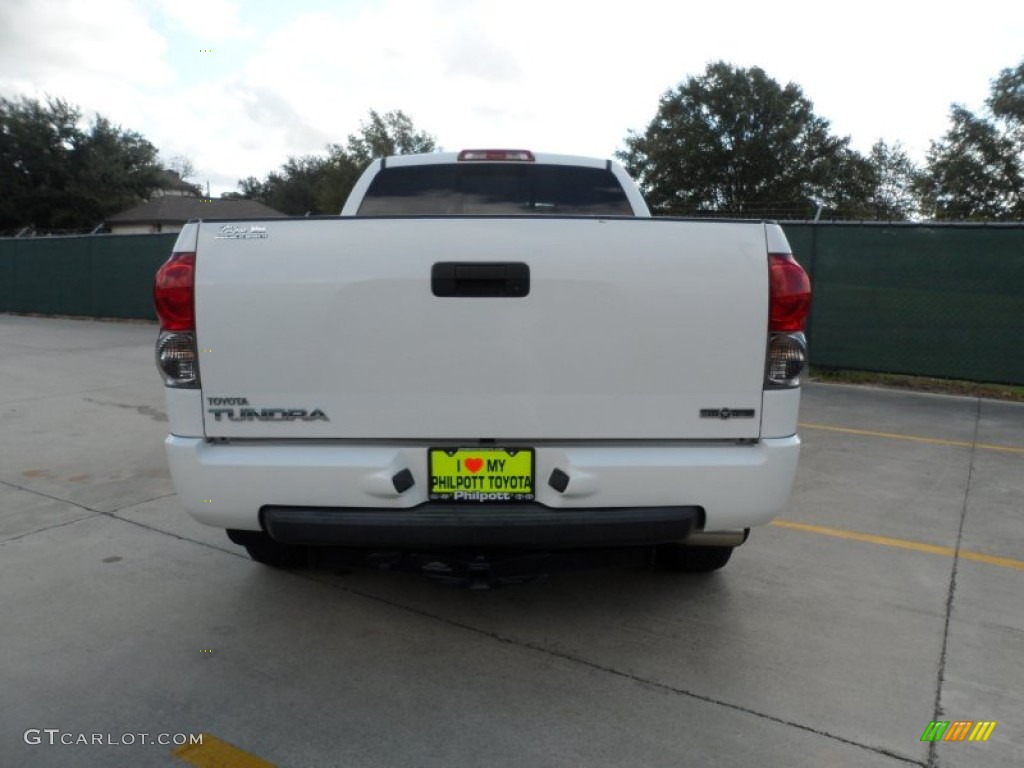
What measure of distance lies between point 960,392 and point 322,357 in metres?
9.27

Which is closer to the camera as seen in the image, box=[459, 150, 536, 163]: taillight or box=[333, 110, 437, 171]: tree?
box=[459, 150, 536, 163]: taillight

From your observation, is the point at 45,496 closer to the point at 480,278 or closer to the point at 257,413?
the point at 257,413

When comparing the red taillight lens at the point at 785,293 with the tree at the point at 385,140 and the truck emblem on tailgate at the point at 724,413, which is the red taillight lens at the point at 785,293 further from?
the tree at the point at 385,140

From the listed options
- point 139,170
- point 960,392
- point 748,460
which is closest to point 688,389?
point 748,460

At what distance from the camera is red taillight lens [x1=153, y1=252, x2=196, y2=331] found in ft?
9.41

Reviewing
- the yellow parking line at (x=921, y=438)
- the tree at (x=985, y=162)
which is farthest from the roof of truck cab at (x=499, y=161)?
the tree at (x=985, y=162)

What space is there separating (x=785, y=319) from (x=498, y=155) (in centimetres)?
253

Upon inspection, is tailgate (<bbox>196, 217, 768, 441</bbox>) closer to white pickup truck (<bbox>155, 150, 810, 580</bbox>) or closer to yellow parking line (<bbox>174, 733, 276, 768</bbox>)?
white pickup truck (<bbox>155, 150, 810, 580</bbox>)

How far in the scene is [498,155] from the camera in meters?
4.88

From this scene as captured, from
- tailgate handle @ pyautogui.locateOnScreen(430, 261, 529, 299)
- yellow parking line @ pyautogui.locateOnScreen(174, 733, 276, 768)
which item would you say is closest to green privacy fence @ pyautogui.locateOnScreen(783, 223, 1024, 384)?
tailgate handle @ pyautogui.locateOnScreen(430, 261, 529, 299)

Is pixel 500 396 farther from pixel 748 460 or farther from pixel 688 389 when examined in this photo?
pixel 748 460

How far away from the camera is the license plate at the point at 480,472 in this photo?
2.90m

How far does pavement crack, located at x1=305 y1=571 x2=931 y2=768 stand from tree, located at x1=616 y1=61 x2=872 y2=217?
4389 cm

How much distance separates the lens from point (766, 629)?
11.6 ft
